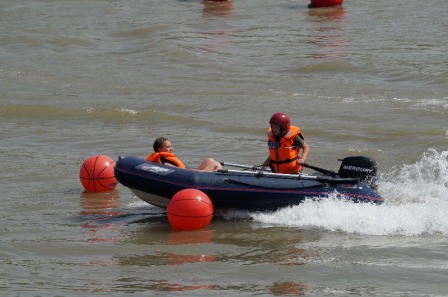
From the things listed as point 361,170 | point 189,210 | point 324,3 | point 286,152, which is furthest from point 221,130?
point 324,3

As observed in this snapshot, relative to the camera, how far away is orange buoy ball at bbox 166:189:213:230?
32.9 ft

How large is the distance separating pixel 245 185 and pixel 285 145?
86cm

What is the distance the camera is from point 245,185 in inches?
415

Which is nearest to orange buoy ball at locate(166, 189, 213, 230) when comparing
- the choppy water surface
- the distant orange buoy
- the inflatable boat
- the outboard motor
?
the choppy water surface

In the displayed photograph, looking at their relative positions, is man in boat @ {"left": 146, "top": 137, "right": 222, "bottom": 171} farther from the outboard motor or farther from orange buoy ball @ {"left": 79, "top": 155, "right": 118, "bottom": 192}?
the outboard motor

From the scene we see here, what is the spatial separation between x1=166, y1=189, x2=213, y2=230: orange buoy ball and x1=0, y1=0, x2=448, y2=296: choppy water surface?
0.17 metres

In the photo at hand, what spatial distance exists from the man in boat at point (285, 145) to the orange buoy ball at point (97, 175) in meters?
2.31

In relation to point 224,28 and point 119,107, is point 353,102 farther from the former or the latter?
point 224,28

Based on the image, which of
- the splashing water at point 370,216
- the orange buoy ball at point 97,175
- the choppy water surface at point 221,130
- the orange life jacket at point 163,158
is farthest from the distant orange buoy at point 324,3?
the orange life jacket at point 163,158

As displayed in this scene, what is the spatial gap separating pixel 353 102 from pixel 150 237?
8.46 metres

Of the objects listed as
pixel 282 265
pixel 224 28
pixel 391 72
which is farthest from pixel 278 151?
pixel 224 28

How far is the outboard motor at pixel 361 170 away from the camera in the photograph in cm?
1095

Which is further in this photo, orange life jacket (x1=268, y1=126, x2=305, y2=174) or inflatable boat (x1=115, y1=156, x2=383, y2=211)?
orange life jacket (x1=268, y1=126, x2=305, y2=174)

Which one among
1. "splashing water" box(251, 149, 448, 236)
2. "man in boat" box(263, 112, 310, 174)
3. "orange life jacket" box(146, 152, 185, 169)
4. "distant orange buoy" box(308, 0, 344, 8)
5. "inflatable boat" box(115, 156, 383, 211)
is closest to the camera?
"splashing water" box(251, 149, 448, 236)
